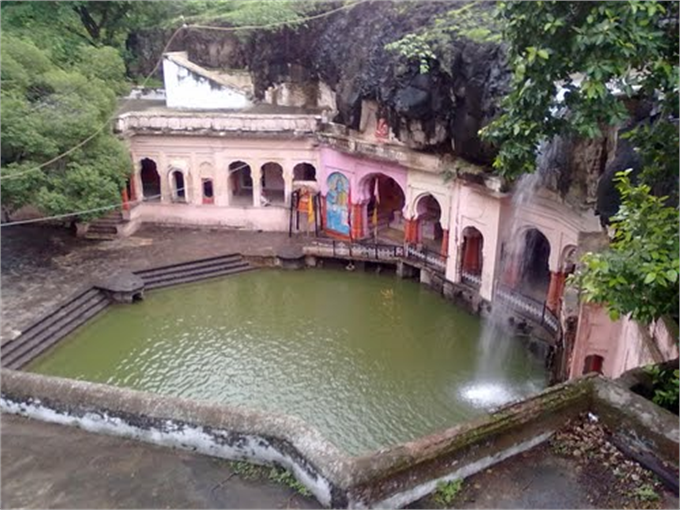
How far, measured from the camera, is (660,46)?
576 centimetres

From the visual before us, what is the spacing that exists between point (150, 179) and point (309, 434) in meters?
22.5

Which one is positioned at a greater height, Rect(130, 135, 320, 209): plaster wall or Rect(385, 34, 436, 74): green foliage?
Rect(385, 34, 436, 74): green foliage

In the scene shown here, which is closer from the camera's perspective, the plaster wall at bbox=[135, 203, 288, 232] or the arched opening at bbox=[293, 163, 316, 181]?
the plaster wall at bbox=[135, 203, 288, 232]

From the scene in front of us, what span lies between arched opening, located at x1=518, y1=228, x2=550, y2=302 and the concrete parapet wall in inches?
462

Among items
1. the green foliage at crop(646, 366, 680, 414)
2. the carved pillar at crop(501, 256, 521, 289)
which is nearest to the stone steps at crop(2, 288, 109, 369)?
the carved pillar at crop(501, 256, 521, 289)

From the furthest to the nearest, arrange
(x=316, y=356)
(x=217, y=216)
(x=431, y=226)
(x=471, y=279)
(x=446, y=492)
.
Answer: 1. (x=217, y=216)
2. (x=431, y=226)
3. (x=471, y=279)
4. (x=316, y=356)
5. (x=446, y=492)

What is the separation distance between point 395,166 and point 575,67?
13.2 m

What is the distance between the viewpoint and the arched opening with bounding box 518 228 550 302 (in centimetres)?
1712

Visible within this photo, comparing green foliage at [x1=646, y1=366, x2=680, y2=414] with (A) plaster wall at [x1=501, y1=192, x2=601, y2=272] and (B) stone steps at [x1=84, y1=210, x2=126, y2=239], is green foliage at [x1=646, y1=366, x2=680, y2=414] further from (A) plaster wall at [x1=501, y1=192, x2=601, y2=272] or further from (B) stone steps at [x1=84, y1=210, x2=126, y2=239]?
(B) stone steps at [x1=84, y1=210, x2=126, y2=239]

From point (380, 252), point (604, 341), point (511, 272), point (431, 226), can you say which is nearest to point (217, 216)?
point (380, 252)

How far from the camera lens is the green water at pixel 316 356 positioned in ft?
40.7

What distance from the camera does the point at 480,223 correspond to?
55.5ft

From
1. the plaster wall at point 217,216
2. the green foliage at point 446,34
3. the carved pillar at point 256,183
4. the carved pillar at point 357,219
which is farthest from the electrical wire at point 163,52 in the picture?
the carved pillar at point 357,219

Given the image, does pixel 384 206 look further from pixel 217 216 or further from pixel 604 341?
pixel 604 341
